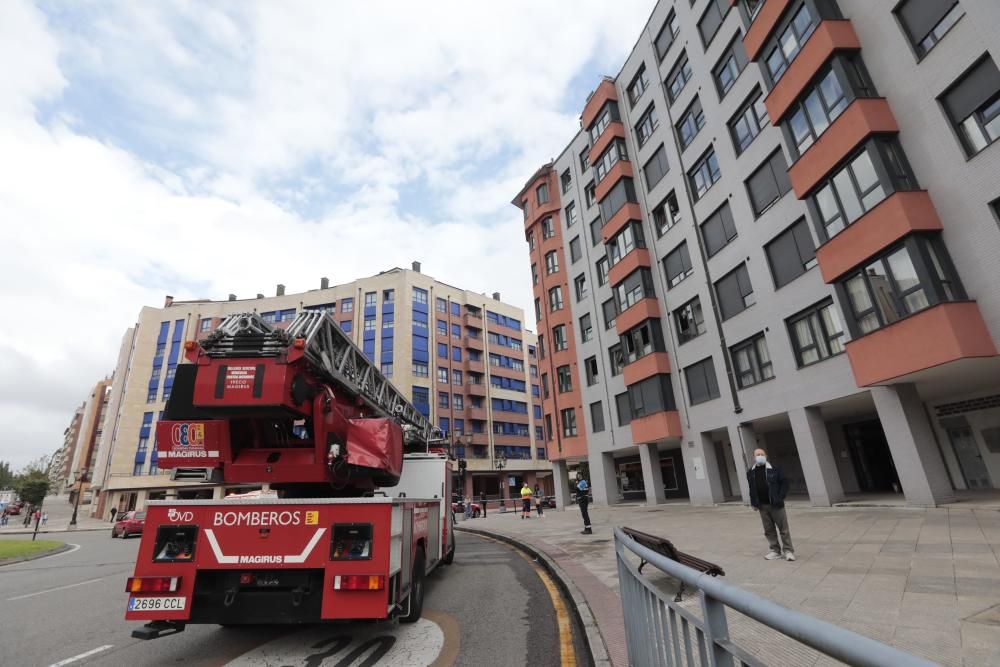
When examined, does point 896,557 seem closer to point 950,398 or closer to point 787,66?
point 950,398

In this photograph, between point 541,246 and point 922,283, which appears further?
point 541,246

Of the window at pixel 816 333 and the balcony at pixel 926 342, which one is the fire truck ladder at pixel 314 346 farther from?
the window at pixel 816 333

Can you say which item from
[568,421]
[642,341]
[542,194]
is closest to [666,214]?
[642,341]

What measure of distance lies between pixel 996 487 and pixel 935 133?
1073 centimetres

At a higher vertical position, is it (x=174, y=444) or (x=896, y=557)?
(x=174, y=444)

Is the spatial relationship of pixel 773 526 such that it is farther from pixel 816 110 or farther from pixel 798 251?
pixel 816 110

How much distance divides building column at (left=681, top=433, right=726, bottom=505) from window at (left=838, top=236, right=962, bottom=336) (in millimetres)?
9571

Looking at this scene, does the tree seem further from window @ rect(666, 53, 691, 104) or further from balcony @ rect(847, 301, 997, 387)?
balcony @ rect(847, 301, 997, 387)

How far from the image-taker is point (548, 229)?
1451 inches

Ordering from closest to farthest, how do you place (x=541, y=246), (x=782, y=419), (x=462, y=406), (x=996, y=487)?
(x=996, y=487) → (x=782, y=419) → (x=541, y=246) → (x=462, y=406)

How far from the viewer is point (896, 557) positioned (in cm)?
716

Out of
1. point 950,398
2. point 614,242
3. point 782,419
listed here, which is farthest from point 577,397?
point 950,398

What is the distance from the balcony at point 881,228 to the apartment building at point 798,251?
6cm

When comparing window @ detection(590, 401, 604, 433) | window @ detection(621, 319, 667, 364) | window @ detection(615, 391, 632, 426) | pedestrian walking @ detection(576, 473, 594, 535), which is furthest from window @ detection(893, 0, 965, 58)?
window @ detection(590, 401, 604, 433)
